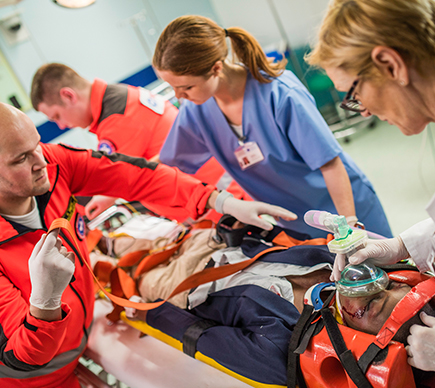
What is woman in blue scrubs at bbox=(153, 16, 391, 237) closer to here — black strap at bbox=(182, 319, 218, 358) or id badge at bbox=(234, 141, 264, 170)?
id badge at bbox=(234, 141, 264, 170)

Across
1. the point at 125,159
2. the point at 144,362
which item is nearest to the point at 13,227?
the point at 125,159

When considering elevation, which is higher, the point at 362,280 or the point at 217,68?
the point at 217,68

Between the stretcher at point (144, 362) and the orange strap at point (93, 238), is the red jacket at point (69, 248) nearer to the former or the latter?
the stretcher at point (144, 362)

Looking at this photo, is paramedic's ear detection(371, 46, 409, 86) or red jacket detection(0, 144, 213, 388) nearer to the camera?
paramedic's ear detection(371, 46, 409, 86)

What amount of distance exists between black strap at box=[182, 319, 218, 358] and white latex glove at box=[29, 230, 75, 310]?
0.50 metres

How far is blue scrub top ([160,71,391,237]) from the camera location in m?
1.63

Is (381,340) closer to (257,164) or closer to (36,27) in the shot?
(257,164)

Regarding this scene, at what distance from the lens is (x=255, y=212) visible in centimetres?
171

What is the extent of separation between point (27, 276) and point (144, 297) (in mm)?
685

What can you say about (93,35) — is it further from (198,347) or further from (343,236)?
(343,236)

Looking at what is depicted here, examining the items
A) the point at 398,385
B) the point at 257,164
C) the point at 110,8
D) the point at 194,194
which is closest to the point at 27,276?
the point at 194,194

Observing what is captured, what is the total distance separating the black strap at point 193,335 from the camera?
136cm

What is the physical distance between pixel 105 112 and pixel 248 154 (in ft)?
4.07

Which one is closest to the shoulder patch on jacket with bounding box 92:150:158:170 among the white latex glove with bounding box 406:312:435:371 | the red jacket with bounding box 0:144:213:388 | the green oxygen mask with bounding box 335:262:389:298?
the red jacket with bounding box 0:144:213:388
